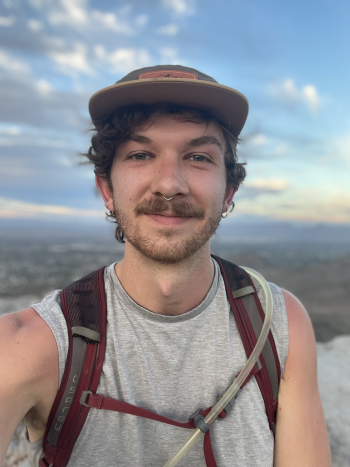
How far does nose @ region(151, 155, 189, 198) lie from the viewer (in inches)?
105

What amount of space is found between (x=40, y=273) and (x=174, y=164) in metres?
37.0

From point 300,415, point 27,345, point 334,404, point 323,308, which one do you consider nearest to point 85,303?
point 27,345

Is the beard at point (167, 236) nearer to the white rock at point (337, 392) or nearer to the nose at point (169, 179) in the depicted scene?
the nose at point (169, 179)

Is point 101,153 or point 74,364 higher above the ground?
point 101,153

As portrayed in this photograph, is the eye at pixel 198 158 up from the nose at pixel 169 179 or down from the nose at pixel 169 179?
up

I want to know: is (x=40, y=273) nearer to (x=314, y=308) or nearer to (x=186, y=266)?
(x=314, y=308)

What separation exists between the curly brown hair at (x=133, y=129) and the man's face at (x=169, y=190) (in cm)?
6

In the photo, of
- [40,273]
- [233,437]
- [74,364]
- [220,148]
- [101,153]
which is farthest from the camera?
[40,273]

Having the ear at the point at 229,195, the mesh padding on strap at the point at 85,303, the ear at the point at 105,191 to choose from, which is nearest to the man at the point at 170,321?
the mesh padding on strap at the point at 85,303

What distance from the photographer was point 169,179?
268cm

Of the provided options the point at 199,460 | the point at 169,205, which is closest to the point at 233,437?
the point at 199,460

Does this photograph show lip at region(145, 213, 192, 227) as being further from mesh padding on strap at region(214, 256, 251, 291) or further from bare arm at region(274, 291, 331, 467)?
bare arm at region(274, 291, 331, 467)

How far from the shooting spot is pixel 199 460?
106 inches

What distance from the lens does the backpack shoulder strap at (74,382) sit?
239 cm
